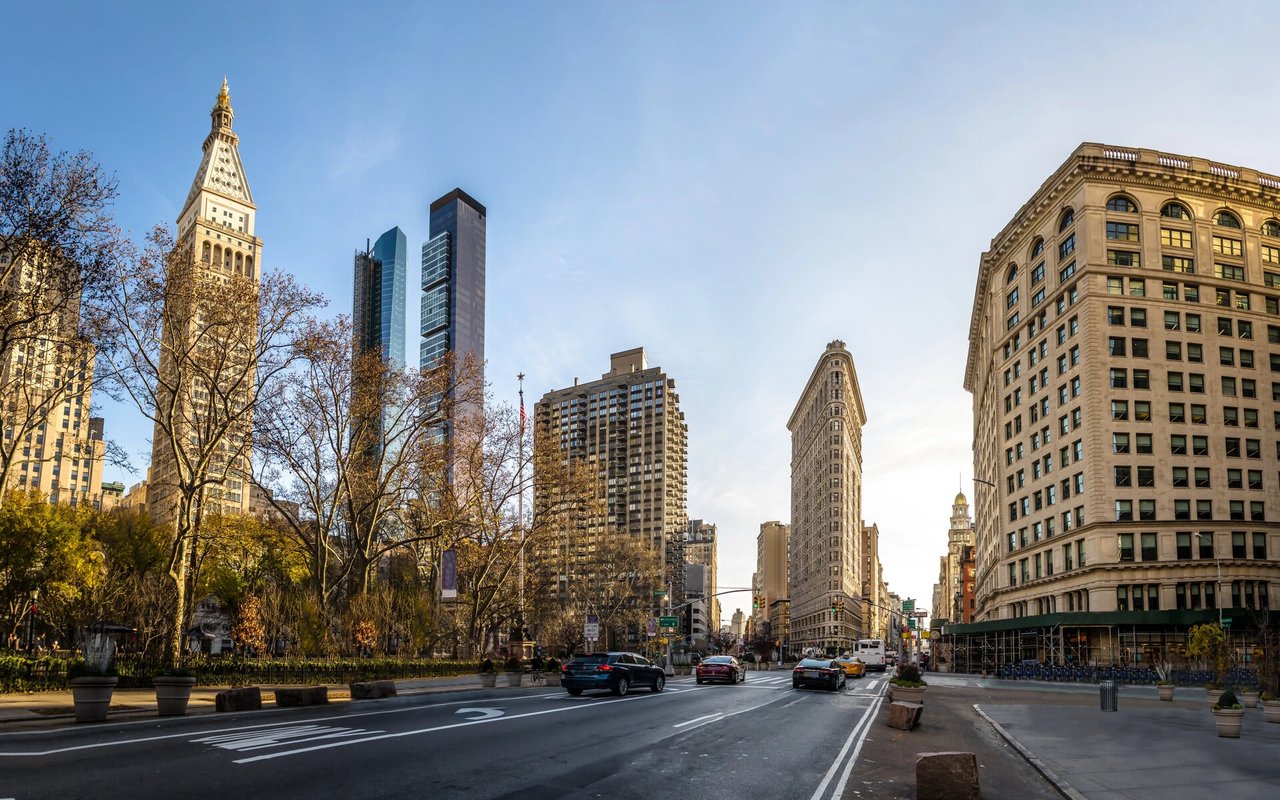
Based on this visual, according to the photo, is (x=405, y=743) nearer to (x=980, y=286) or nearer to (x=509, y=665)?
(x=509, y=665)

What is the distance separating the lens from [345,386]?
41281 millimetres

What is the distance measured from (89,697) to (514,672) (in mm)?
24378

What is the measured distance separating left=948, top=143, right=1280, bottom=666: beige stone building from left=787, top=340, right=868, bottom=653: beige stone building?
7567 centimetres

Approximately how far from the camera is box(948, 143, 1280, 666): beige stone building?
216 feet

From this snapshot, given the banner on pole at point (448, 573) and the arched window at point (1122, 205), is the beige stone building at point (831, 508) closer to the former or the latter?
the arched window at point (1122, 205)

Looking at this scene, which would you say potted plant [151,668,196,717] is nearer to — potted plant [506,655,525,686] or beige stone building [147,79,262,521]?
potted plant [506,655,525,686]

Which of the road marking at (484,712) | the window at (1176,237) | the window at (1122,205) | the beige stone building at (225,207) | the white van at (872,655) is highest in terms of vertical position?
the beige stone building at (225,207)

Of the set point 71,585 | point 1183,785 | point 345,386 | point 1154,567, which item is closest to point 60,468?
point 71,585

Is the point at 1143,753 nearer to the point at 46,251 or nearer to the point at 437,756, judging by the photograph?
the point at 437,756

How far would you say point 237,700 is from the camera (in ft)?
67.4

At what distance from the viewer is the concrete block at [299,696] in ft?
72.1

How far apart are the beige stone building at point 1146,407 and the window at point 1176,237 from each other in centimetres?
17

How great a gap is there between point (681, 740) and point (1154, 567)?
61.6 meters

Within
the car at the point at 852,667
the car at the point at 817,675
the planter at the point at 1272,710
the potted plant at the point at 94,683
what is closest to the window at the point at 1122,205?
the car at the point at 852,667
